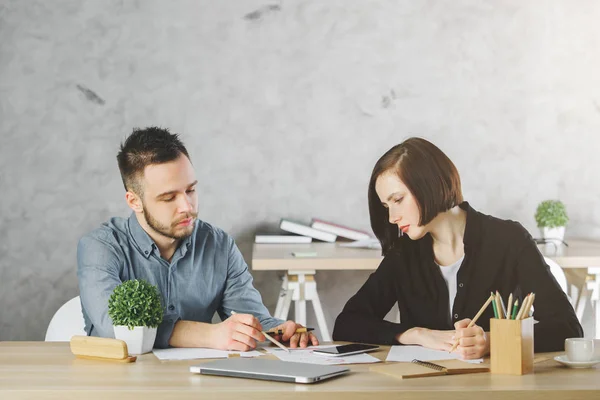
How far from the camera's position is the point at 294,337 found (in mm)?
1937

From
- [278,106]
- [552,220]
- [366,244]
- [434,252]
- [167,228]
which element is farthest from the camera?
[278,106]

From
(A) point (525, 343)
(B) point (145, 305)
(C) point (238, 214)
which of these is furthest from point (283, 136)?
(A) point (525, 343)

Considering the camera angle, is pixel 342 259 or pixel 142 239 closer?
pixel 142 239

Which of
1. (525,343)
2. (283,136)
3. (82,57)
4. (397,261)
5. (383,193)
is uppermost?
(82,57)

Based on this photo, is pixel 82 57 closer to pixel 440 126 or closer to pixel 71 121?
pixel 71 121

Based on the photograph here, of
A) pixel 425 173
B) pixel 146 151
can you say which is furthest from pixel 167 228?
pixel 425 173

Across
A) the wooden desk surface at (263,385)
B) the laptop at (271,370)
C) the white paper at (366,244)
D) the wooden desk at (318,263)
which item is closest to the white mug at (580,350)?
the wooden desk surface at (263,385)

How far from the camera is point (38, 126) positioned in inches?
155

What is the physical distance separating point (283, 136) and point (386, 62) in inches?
23.3

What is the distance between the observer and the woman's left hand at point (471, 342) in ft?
5.70

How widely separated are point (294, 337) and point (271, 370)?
1.25 ft

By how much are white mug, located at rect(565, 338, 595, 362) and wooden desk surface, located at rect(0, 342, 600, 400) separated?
33 mm

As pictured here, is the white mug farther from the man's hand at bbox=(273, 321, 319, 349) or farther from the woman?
the man's hand at bbox=(273, 321, 319, 349)

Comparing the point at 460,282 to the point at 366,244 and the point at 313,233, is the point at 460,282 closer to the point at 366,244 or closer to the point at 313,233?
the point at 366,244
